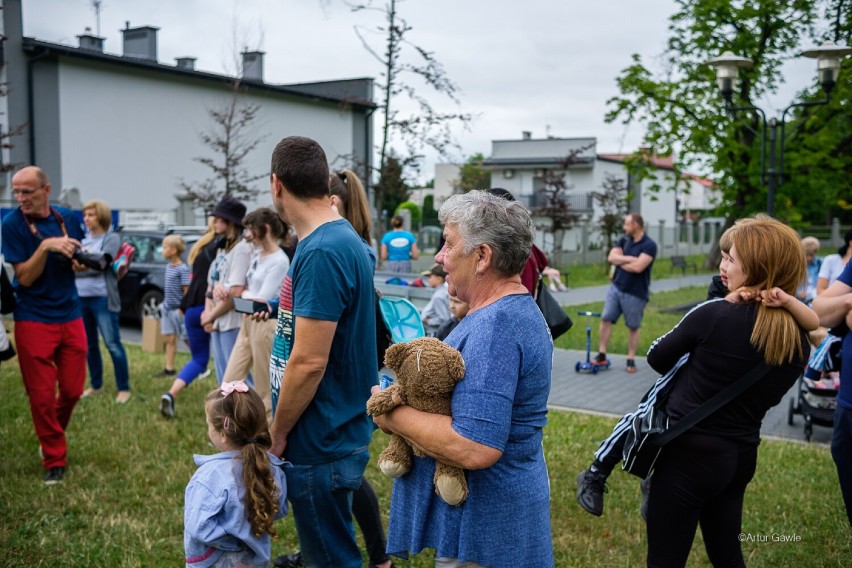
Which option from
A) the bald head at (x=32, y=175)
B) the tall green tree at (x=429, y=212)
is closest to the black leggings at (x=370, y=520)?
the bald head at (x=32, y=175)

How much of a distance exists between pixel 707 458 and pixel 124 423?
551cm

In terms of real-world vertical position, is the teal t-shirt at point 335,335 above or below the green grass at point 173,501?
above

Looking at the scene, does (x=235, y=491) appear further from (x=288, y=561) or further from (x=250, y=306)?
(x=250, y=306)

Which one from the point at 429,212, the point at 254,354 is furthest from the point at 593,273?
the point at 429,212

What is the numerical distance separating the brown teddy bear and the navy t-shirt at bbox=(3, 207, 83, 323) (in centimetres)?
383

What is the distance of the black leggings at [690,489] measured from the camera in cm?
305

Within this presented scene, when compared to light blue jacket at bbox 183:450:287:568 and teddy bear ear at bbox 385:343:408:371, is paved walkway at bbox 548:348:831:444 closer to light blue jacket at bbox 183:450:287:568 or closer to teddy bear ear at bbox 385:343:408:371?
light blue jacket at bbox 183:450:287:568

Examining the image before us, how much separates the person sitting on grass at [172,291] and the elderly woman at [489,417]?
677 cm

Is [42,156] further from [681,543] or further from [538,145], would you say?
[538,145]

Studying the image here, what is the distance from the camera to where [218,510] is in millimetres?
3037

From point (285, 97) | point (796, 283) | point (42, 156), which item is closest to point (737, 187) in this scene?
point (285, 97)

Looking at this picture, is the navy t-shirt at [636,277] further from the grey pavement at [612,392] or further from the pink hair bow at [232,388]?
the pink hair bow at [232,388]

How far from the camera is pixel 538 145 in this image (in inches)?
2302

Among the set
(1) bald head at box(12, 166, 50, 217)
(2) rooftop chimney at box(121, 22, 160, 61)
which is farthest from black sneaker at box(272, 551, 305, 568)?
(2) rooftop chimney at box(121, 22, 160, 61)
